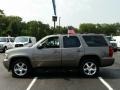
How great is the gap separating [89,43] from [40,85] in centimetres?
350

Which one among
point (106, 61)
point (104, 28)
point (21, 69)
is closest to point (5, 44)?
point (21, 69)

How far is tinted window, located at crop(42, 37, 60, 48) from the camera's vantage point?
1470 cm

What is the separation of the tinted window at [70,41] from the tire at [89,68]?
0.79 meters

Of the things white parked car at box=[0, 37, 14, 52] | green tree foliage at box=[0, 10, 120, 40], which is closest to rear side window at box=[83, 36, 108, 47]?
white parked car at box=[0, 37, 14, 52]

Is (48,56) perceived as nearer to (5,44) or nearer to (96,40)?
(96,40)

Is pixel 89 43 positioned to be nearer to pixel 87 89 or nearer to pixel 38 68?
pixel 38 68

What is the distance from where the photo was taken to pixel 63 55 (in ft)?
47.9

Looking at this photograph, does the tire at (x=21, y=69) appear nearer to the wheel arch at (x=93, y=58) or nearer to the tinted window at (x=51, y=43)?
the tinted window at (x=51, y=43)

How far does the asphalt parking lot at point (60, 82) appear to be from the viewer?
11.9 m

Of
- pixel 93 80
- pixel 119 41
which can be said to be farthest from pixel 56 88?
pixel 119 41

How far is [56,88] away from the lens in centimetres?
1161

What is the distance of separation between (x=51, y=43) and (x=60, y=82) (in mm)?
2180

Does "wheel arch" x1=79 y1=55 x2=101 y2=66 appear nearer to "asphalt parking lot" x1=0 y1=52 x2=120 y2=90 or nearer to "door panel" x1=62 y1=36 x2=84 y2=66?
"door panel" x1=62 y1=36 x2=84 y2=66

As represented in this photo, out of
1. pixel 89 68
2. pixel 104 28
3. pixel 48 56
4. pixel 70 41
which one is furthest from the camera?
pixel 104 28
